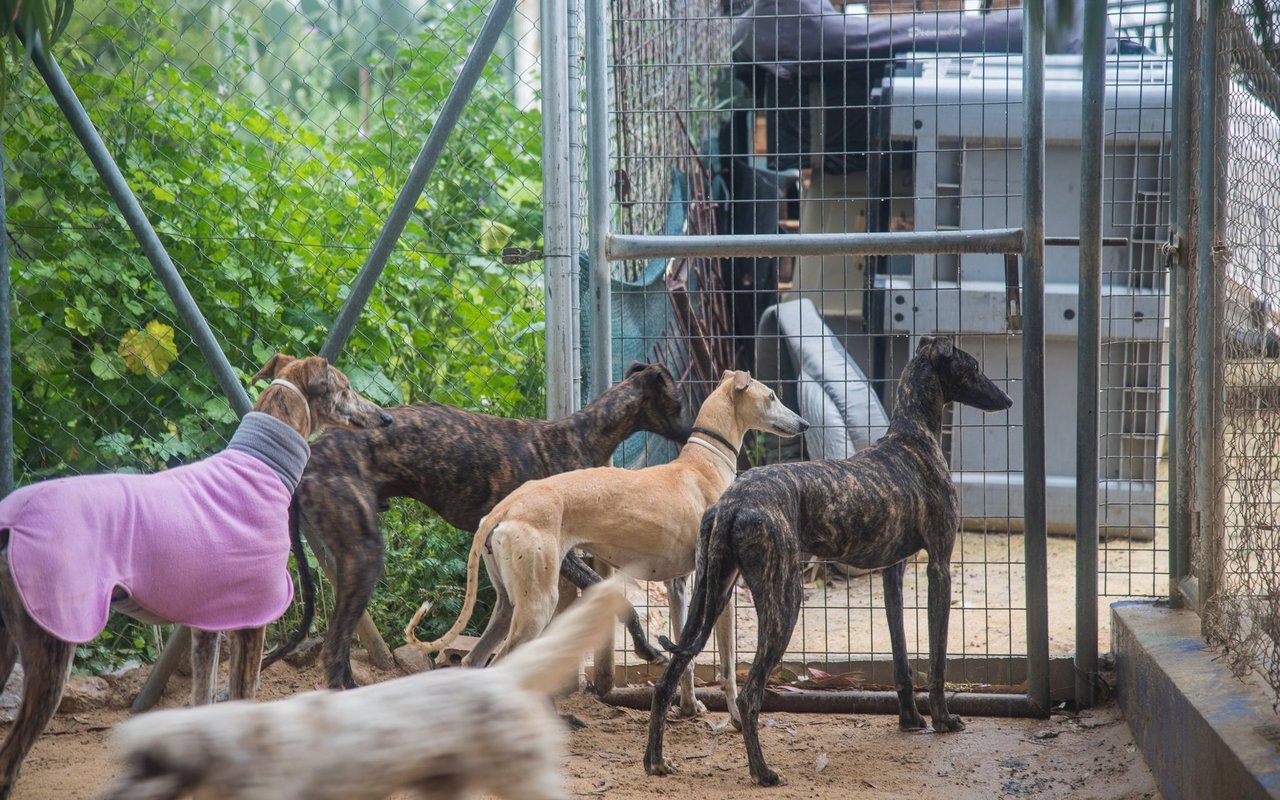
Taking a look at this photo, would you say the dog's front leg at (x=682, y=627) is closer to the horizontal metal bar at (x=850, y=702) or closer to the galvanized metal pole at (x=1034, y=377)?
the horizontal metal bar at (x=850, y=702)

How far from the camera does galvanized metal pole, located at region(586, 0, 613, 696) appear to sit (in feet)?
15.5

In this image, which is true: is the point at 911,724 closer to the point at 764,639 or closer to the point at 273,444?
the point at 764,639

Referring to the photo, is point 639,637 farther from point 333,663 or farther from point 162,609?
point 162,609

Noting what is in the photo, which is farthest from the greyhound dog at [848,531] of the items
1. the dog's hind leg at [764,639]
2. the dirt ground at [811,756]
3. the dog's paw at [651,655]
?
the dog's paw at [651,655]

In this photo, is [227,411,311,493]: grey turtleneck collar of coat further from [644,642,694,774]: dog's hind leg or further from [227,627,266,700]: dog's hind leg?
[644,642,694,774]: dog's hind leg

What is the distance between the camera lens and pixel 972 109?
7.45 meters

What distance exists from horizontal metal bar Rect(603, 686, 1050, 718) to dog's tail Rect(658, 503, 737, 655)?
0.83 m

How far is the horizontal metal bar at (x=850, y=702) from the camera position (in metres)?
4.86

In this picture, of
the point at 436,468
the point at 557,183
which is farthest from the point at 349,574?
the point at 557,183

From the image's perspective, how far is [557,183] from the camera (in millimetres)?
4887

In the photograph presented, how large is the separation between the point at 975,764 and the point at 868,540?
894mm

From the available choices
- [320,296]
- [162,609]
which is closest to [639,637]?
[162,609]

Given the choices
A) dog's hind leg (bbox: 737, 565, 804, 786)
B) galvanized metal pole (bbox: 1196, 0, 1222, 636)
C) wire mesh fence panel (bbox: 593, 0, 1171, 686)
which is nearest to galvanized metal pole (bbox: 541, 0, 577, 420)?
wire mesh fence panel (bbox: 593, 0, 1171, 686)

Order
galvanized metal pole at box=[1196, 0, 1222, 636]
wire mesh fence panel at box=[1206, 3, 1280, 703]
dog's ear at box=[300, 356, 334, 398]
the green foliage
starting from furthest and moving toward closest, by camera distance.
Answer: the green foliage, dog's ear at box=[300, 356, 334, 398], galvanized metal pole at box=[1196, 0, 1222, 636], wire mesh fence panel at box=[1206, 3, 1280, 703]
